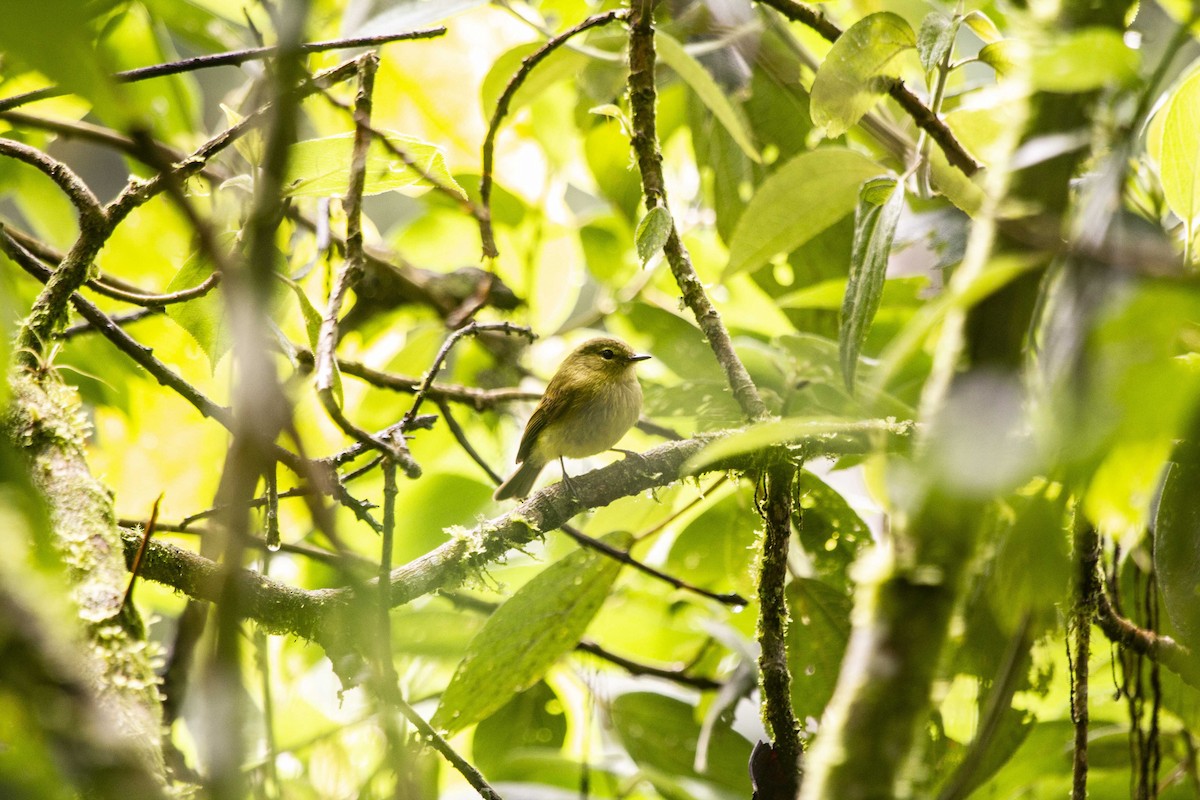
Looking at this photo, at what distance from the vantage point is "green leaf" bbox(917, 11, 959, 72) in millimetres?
1251

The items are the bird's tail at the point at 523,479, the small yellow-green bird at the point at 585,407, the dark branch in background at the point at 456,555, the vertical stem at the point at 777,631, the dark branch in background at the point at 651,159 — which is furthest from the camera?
the bird's tail at the point at 523,479

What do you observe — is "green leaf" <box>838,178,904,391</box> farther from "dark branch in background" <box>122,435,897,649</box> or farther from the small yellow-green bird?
the small yellow-green bird

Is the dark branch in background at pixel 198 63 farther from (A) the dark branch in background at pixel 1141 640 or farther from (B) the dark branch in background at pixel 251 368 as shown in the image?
(A) the dark branch in background at pixel 1141 640

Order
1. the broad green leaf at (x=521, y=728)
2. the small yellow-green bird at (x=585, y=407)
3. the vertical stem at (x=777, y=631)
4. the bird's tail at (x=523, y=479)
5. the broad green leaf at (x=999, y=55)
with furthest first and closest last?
the bird's tail at (x=523, y=479) → the small yellow-green bird at (x=585, y=407) → the broad green leaf at (x=521, y=728) → the broad green leaf at (x=999, y=55) → the vertical stem at (x=777, y=631)

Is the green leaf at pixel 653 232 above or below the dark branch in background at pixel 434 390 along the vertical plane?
below

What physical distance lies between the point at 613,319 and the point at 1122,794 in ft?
5.09

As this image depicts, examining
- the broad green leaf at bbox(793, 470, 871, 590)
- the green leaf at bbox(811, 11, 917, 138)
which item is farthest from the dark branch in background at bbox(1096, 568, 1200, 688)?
the green leaf at bbox(811, 11, 917, 138)

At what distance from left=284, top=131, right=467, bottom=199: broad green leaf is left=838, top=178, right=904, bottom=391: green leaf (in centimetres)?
62

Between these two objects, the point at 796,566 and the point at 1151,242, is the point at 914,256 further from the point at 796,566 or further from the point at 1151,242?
the point at 796,566

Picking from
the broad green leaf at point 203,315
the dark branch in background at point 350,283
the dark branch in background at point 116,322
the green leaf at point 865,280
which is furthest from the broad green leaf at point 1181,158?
the dark branch in background at point 116,322

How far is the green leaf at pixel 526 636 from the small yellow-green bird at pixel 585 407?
1.03 m

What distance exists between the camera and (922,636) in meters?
0.55

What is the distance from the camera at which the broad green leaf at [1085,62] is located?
1.66ft

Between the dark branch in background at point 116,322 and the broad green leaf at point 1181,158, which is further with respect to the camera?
the dark branch in background at point 116,322
